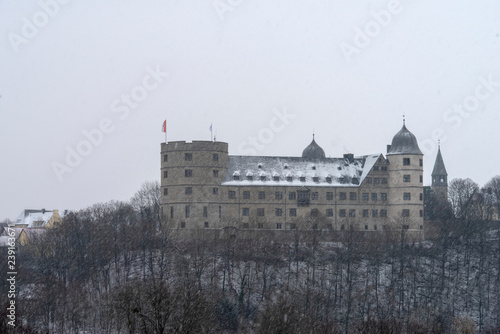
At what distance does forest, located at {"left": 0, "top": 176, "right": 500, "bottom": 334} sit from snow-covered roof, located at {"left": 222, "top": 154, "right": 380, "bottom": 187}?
611cm

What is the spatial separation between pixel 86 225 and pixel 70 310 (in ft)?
89.4

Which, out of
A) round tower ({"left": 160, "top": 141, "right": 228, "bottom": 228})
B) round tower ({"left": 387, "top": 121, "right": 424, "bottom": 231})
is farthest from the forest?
round tower ({"left": 387, "top": 121, "right": 424, "bottom": 231})

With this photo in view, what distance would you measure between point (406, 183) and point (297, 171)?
12.8 meters

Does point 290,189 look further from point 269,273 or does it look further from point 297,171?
point 269,273

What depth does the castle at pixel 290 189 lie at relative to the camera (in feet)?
342

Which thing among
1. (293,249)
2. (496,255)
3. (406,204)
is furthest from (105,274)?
(496,255)

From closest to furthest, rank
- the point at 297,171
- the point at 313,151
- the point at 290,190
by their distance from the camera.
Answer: the point at 290,190
the point at 297,171
the point at 313,151

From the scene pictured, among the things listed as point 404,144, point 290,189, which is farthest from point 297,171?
point 404,144

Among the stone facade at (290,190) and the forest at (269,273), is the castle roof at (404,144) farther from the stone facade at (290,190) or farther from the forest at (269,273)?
the forest at (269,273)

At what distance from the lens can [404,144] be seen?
359 ft

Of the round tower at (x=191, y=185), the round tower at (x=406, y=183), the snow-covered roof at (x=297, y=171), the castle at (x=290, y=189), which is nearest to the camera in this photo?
the round tower at (x=191, y=185)

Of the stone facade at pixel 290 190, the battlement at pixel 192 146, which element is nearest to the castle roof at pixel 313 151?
the stone facade at pixel 290 190

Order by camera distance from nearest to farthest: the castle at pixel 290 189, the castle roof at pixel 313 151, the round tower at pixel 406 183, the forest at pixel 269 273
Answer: the forest at pixel 269 273
the castle at pixel 290 189
the round tower at pixel 406 183
the castle roof at pixel 313 151

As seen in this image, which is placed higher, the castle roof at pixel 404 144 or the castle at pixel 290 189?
the castle roof at pixel 404 144
